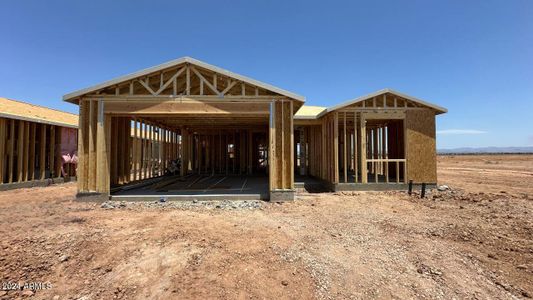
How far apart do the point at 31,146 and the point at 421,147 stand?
18855 millimetres

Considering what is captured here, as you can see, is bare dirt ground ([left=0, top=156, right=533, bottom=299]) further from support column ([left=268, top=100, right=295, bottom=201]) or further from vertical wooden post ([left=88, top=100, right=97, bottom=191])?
support column ([left=268, top=100, right=295, bottom=201])

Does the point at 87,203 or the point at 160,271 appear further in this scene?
the point at 87,203

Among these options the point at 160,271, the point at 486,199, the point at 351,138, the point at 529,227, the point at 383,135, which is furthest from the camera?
the point at 351,138

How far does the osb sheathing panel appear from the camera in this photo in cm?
1131

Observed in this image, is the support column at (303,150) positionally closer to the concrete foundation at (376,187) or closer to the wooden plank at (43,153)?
the concrete foundation at (376,187)

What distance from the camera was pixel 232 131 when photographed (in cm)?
1764

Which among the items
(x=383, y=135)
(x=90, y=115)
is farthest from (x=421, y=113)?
(x=90, y=115)

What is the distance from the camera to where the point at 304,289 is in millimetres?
3594

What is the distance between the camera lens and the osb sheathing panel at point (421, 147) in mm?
Answer: 11312

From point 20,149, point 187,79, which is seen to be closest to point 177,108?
point 187,79

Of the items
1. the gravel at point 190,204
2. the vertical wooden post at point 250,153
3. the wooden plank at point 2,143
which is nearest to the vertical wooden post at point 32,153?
the wooden plank at point 2,143

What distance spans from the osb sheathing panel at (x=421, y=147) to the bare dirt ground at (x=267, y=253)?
3615 mm

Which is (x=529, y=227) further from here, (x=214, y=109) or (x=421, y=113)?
(x=214, y=109)

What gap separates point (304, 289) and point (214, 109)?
264 inches
